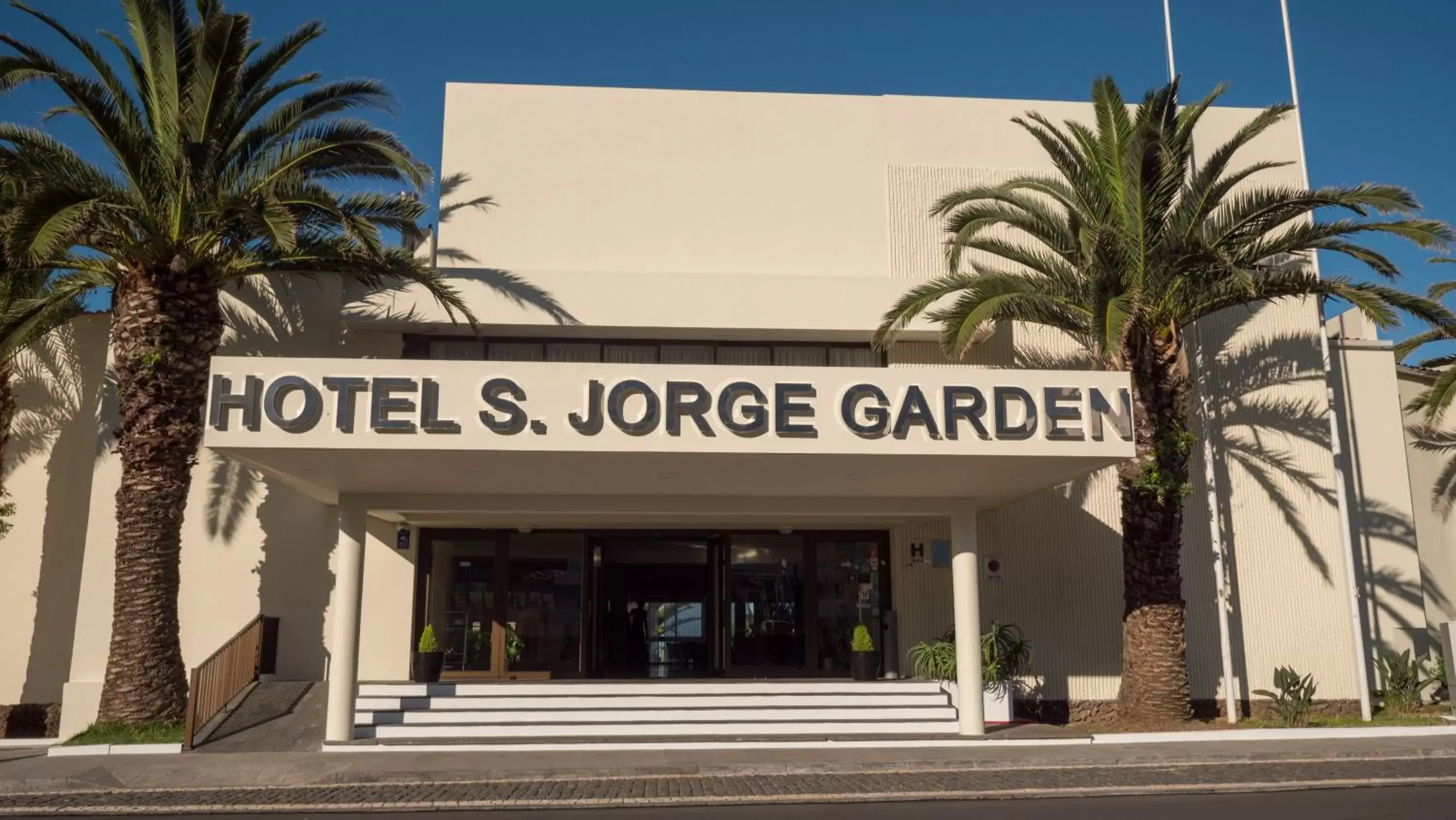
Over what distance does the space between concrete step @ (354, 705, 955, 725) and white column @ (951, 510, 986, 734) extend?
0.70 metres

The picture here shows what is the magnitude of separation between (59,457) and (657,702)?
11741 millimetres

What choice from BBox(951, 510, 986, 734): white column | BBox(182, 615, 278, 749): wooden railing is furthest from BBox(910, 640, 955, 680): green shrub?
BBox(182, 615, 278, 749): wooden railing

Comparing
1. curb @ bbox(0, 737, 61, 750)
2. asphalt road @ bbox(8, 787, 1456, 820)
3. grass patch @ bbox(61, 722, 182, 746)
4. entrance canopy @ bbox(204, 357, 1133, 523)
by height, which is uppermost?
entrance canopy @ bbox(204, 357, 1133, 523)

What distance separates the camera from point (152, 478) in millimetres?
16125

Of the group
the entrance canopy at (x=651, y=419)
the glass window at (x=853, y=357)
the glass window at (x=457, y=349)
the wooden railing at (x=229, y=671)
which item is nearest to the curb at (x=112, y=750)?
the wooden railing at (x=229, y=671)

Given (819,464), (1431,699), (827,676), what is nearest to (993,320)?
(819,464)

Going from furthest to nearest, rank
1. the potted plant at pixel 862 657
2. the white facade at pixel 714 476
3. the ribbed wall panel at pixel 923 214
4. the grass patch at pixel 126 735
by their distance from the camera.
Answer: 1. the ribbed wall panel at pixel 923 214
2. the potted plant at pixel 862 657
3. the white facade at pixel 714 476
4. the grass patch at pixel 126 735

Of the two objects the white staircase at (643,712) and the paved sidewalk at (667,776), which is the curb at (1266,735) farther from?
the white staircase at (643,712)

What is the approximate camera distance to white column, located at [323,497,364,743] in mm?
15586

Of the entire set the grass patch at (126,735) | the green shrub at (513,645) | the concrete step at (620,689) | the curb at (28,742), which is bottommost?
the curb at (28,742)

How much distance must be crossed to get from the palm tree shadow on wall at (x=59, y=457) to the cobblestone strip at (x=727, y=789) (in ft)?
24.5

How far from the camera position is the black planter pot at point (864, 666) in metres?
18.8

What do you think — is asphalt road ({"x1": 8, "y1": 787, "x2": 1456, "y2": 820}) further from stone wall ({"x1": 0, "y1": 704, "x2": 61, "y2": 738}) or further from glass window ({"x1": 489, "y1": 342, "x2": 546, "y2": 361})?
glass window ({"x1": 489, "y1": 342, "x2": 546, "y2": 361})

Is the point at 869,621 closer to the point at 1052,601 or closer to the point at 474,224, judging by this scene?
the point at 1052,601
